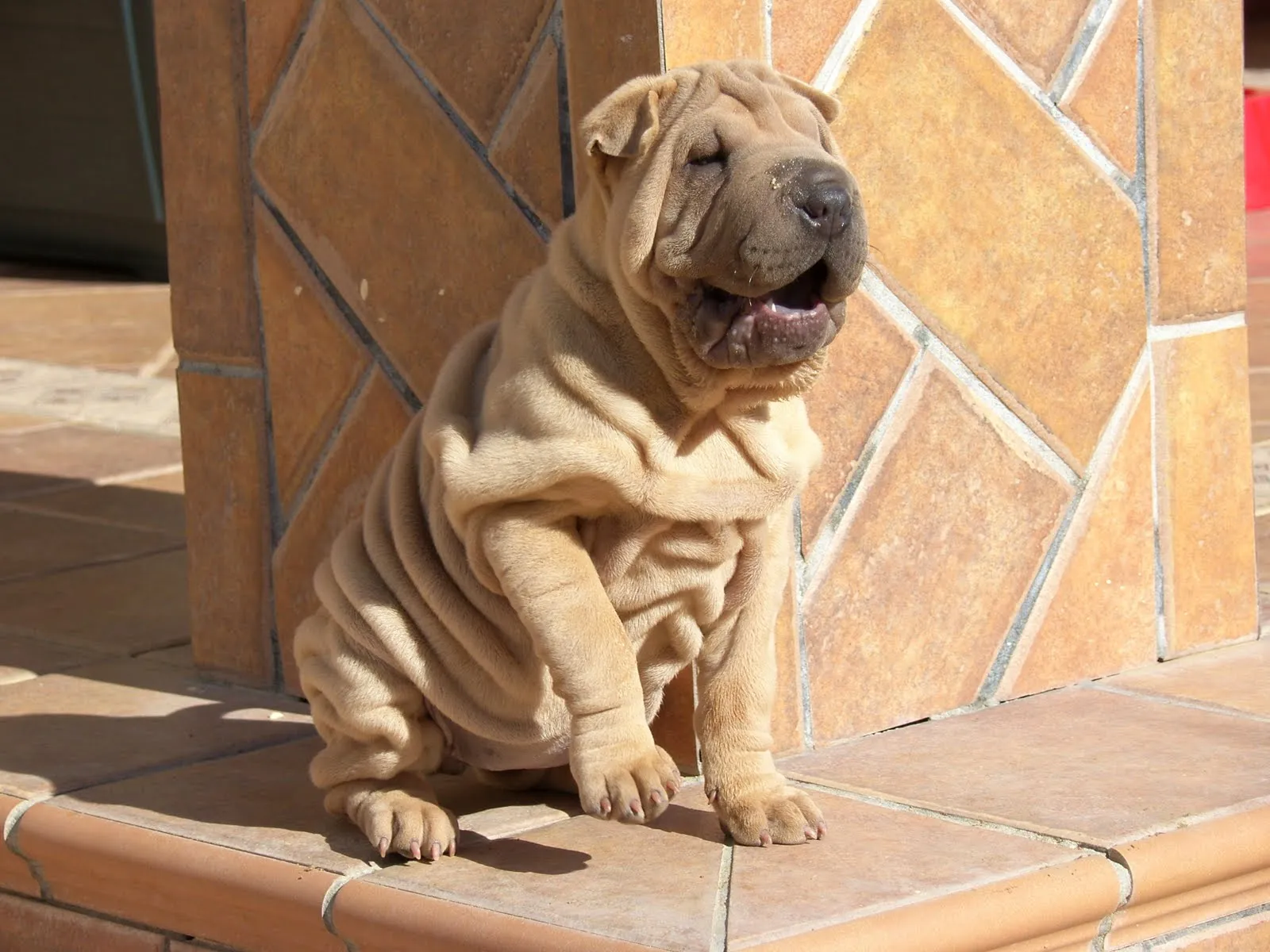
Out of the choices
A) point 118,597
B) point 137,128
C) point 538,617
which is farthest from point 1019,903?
point 137,128

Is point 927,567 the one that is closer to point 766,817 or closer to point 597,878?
point 766,817

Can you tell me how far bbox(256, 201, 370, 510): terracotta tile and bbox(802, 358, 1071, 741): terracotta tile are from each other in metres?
0.94

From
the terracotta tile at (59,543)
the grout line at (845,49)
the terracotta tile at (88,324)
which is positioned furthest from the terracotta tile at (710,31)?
the terracotta tile at (88,324)

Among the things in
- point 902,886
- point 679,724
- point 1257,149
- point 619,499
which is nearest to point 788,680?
point 679,724

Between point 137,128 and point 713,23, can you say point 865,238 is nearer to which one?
point 713,23

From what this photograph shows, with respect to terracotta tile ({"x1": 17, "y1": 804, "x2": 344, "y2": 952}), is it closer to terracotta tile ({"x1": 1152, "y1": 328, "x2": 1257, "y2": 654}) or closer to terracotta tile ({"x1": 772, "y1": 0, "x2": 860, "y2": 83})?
terracotta tile ({"x1": 772, "y1": 0, "x2": 860, "y2": 83})

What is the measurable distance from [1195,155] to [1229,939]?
149cm

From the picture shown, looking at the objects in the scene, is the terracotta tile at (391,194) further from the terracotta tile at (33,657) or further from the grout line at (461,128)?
the terracotta tile at (33,657)

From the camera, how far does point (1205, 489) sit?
3469 millimetres

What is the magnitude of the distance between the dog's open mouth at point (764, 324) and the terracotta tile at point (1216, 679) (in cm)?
134

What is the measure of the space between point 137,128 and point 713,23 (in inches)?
280

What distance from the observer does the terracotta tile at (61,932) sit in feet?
8.95

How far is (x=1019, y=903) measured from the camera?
2365 mm

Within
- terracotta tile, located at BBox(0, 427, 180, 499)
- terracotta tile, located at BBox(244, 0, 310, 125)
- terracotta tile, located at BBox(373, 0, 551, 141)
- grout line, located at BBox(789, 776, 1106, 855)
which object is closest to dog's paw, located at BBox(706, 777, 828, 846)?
grout line, located at BBox(789, 776, 1106, 855)
